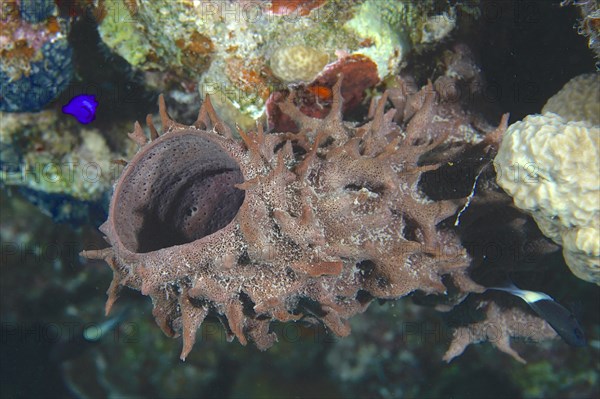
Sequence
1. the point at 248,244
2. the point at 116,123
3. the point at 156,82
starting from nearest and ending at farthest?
the point at 248,244 < the point at 156,82 < the point at 116,123

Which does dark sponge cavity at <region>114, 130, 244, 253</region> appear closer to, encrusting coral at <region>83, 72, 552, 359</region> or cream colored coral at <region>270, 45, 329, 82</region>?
encrusting coral at <region>83, 72, 552, 359</region>

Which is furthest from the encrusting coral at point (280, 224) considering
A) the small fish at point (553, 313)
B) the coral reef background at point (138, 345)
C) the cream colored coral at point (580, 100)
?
the coral reef background at point (138, 345)

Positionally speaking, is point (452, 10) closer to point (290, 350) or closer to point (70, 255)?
point (290, 350)

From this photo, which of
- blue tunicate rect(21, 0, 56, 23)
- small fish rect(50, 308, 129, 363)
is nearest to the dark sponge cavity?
blue tunicate rect(21, 0, 56, 23)

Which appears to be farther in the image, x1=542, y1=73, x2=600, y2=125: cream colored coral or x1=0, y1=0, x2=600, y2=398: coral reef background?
x1=0, y1=0, x2=600, y2=398: coral reef background

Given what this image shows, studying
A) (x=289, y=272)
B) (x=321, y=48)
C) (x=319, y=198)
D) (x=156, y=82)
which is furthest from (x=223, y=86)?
(x=289, y=272)

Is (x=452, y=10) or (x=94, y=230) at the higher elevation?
(x=452, y=10)
